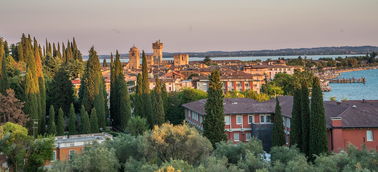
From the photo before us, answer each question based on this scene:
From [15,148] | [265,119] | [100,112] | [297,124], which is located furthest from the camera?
[100,112]

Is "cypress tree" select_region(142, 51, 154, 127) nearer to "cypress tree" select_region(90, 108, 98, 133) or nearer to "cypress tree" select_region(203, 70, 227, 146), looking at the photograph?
"cypress tree" select_region(90, 108, 98, 133)

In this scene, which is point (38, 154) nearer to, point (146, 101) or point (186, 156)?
point (186, 156)

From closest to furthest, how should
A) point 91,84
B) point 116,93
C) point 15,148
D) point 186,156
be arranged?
point 186,156 → point 15,148 → point 91,84 → point 116,93

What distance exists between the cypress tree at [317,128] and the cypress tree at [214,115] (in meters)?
6.28

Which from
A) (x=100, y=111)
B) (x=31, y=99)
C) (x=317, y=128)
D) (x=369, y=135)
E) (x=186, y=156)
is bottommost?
(x=100, y=111)

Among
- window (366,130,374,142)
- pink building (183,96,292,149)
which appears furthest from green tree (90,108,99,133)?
window (366,130,374,142)

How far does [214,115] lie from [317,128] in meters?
7.08

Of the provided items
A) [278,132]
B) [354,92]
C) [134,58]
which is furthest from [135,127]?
[134,58]

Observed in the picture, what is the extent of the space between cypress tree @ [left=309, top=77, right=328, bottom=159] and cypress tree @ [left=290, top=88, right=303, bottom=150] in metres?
2.07

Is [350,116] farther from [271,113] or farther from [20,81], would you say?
[20,81]

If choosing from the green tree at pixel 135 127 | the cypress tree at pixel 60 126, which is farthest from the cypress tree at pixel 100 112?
the green tree at pixel 135 127

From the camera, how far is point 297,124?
89.3 feet

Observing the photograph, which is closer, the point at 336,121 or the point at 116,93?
the point at 336,121

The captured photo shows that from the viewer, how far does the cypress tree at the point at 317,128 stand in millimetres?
24250
